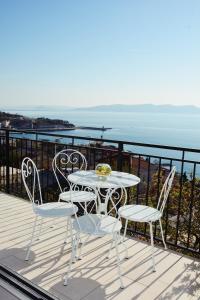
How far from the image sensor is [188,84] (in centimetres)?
3372

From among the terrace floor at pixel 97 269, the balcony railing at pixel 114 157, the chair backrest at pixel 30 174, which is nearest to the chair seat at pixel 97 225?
the terrace floor at pixel 97 269

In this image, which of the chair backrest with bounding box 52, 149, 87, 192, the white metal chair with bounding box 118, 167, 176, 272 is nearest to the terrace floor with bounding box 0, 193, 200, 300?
the white metal chair with bounding box 118, 167, 176, 272

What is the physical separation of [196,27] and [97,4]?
8.68ft

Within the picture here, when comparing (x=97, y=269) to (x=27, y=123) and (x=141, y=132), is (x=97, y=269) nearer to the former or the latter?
(x=27, y=123)

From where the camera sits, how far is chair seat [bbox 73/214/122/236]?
8.49ft

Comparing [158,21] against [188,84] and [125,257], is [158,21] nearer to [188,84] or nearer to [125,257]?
[125,257]

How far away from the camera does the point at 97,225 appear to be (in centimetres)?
269

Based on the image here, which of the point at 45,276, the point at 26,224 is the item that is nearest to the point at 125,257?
the point at 45,276

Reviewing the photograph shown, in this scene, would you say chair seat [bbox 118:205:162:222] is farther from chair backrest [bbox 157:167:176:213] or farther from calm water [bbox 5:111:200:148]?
calm water [bbox 5:111:200:148]

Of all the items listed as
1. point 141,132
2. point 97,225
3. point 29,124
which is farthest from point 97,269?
point 141,132

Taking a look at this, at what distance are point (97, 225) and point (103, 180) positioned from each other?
481mm

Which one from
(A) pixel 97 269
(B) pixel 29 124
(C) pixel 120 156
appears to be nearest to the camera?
(A) pixel 97 269

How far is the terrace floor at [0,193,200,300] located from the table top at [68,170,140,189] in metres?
0.83

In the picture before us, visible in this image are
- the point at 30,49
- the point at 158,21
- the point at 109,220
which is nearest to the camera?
the point at 109,220
